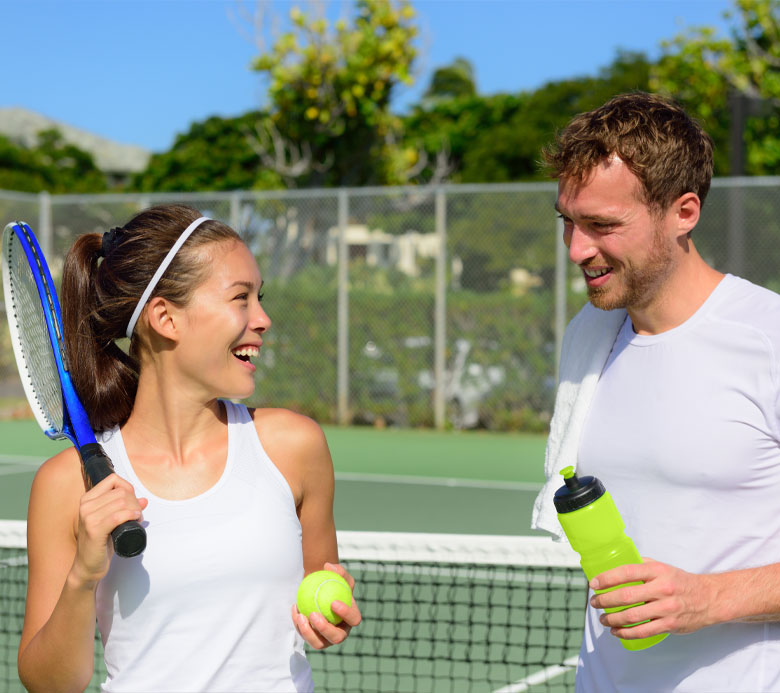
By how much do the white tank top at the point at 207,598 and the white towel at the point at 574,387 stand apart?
57 cm

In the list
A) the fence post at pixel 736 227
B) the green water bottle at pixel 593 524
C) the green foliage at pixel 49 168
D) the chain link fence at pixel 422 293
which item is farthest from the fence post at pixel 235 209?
the green foliage at pixel 49 168

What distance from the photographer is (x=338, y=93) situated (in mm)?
14680

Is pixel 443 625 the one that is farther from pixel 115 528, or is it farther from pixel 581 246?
pixel 115 528

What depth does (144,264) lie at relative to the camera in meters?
2.13

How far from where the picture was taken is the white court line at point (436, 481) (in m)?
8.55

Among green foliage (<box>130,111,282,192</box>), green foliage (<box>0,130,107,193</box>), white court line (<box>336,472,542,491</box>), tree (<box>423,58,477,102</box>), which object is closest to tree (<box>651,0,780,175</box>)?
white court line (<box>336,472,542,491</box>)

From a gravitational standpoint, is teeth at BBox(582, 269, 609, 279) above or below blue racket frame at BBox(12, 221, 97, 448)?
A: above

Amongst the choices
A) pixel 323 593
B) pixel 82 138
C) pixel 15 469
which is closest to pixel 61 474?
pixel 323 593

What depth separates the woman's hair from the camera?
7.01 ft

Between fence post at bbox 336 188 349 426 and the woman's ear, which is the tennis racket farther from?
fence post at bbox 336 188 349 426

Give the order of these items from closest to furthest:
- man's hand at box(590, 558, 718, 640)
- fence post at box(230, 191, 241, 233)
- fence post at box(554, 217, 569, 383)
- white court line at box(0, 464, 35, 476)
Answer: man's hand at box(590, 558, 718, 640), white court line at box(0, 464, 35, 476), fence post at box(554, 217, 569, 383), fence post at box(230, 191, 241, 233)

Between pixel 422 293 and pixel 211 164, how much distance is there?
27.8 m

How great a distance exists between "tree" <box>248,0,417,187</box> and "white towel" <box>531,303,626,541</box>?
1248cm

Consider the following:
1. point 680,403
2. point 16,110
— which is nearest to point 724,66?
point 680,403
